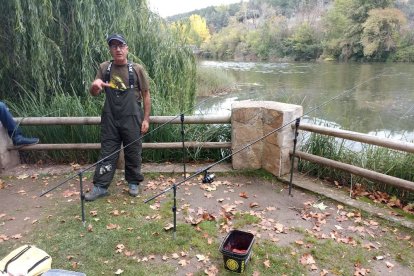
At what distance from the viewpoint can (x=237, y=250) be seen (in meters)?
2.96

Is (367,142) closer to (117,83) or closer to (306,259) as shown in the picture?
(306,259)

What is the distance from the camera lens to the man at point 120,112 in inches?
145

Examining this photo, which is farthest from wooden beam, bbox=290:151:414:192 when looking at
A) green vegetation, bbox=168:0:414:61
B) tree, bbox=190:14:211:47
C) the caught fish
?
green vegetation, bbox=168:0:414:61

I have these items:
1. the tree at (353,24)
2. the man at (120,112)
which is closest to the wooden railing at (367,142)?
the man at (120,112)

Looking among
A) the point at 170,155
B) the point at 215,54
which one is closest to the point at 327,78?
the point at 170,155

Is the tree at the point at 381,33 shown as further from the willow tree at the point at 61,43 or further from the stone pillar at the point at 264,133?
the stone pillar at the point at 264,133

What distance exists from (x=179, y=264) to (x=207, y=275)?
0.89 ft

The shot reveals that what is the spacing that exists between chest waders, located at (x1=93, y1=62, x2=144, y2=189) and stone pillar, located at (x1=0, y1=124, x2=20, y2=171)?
1.81 metres

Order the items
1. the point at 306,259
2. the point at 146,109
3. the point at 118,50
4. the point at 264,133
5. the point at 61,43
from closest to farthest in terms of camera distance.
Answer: the point at 306,259 → the point at 118,50 → the point at 146,109 → the point at 264,133 → the point at 61,43

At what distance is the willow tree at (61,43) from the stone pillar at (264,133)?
5.05ft

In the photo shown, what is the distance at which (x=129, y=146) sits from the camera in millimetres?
3922

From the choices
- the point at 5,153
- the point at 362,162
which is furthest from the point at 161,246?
the point at 5,153

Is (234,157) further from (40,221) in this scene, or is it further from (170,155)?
(40,221)

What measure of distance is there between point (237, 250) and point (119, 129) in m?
1.85
